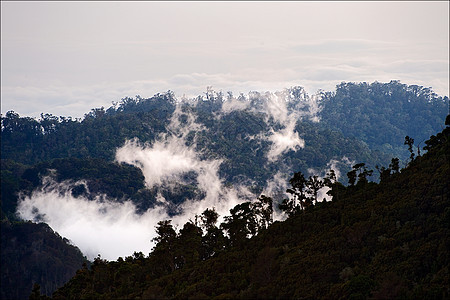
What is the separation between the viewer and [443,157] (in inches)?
3578

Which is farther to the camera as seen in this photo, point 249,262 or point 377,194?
point 377,194

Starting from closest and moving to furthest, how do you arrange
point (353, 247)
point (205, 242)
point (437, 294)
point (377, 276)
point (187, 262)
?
Result: point (437, 294) < point (377, 276) < point (353, 247) < point (187, 262) < point (205, 242)

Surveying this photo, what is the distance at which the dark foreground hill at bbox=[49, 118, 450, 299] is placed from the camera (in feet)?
190

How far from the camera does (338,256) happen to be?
230ft

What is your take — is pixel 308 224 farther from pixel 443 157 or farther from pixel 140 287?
pixel 140 287

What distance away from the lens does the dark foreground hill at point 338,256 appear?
57.9 metres

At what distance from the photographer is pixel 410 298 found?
1982 inches

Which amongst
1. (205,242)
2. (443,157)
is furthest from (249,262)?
(443,157)

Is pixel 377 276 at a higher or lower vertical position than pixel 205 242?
lower

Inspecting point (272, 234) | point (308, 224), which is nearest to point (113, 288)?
point (272, 234)

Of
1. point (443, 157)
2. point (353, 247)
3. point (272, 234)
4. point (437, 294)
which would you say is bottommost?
point (437, 294)

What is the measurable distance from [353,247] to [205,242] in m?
51.0

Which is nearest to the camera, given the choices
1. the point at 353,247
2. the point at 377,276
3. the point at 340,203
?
the point at 377,276

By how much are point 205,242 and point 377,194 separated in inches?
1688
